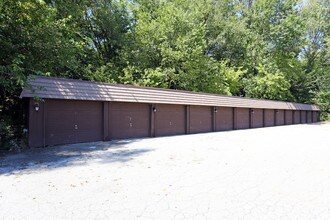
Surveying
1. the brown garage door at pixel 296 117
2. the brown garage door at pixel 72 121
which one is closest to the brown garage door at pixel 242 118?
the brown garage door at pixel 296 117

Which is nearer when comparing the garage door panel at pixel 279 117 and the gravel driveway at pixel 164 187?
the gravel driveway at pixel 164 187

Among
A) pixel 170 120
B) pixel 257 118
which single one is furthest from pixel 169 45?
pixel 257 118

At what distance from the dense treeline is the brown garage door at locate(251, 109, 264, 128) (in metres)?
3.04

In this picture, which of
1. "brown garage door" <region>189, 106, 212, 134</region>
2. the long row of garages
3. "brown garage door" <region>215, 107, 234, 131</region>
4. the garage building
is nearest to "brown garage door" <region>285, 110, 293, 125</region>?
the long row of garages

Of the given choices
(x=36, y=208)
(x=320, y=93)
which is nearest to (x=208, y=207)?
(x=36, y=208)

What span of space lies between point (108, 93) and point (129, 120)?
1.87m

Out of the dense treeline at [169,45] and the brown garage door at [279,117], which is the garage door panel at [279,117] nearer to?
the brown garage door at [279,117]

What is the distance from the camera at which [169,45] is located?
19547 mm

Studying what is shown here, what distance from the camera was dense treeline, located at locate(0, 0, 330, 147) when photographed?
9.23 m

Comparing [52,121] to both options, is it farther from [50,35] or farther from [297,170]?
[297,170]

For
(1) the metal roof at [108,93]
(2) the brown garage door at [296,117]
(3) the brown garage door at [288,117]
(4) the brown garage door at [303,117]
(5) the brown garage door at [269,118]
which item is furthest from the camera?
(4) the brown garage door at [303,117]

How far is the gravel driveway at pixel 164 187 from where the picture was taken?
3.52 metres

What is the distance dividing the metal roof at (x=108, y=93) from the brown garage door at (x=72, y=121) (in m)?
0.44

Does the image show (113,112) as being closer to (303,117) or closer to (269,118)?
(269,118)
